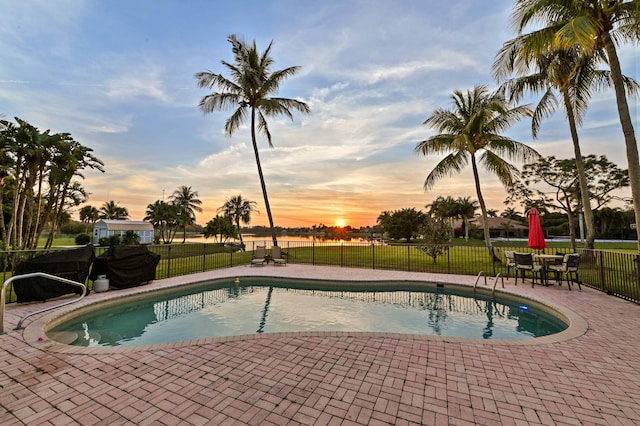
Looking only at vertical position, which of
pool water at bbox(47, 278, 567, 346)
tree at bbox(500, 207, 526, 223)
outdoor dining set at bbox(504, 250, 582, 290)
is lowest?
pool water at bbox(47, 278, 567, 346)

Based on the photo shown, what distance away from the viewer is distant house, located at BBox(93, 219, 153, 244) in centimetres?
3288

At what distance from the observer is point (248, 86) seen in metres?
12.8

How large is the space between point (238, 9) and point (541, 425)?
10.3m

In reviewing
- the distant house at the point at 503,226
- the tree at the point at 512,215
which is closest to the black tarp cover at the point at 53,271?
the distant house at the point at 503,226

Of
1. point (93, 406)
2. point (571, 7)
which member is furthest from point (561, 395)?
point (571, 7)

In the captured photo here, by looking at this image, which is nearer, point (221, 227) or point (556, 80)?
point (556, 80)

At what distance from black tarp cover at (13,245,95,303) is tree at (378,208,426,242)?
107 feet

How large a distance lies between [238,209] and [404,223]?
66.5 feet

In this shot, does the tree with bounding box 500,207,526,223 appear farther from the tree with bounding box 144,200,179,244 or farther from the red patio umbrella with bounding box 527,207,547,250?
the tree with bounding box 144,200,179,244

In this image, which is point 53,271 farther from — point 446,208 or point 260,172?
point 446,208

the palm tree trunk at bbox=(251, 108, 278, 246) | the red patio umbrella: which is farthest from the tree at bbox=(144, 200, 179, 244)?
the red patio umbrella

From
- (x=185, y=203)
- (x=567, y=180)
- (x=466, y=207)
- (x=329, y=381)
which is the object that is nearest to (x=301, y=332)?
(x=329, y=381)

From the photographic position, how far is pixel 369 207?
2309 centimetres

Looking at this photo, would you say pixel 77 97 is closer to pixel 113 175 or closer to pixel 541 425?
pixel 113 175
